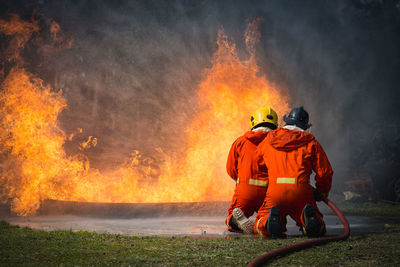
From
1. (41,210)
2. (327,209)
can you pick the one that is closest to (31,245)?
(41,210)

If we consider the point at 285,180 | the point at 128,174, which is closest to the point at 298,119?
the point at 285,180

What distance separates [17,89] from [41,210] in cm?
476

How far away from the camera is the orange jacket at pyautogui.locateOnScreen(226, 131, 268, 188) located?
576cm

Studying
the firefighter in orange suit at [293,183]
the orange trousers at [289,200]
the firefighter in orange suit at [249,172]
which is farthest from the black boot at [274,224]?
the firefighter in orange suit at [249,172]

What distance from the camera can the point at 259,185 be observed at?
572 centimetres

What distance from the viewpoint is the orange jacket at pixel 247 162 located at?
5.76m

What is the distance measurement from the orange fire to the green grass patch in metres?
7.53

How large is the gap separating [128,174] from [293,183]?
9.93 metres

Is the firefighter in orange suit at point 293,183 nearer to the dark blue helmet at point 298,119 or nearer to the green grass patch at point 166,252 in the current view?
the dark blue helmet at point 298,119

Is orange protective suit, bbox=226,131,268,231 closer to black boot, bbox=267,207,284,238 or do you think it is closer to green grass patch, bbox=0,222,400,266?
black boot, bbox=267,207,284,238

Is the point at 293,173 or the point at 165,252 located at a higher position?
the point at 293,173

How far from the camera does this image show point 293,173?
4.91 m

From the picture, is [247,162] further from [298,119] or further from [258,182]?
[298,119]

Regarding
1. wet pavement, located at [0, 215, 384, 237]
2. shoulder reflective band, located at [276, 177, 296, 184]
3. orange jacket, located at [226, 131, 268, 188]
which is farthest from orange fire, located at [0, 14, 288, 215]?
shoulder reflective band, located at [276, 177, 296, 184]
